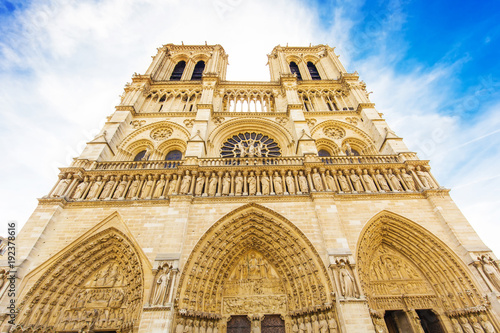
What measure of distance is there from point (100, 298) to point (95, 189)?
143 inches

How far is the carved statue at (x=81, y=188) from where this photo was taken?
27.6 ft

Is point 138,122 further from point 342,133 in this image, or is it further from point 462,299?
point 462,299

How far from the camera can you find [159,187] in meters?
8.60

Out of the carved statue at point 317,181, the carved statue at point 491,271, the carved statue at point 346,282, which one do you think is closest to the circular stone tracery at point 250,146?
the carved statue at point 317,181

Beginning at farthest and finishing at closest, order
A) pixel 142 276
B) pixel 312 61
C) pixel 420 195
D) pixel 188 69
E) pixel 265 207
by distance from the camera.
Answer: pixel 312 61 < pixel 188 69 < pixel 420 195 < pixel 265 207 < pixel 142 276

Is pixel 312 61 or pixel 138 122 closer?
pixel 138 122

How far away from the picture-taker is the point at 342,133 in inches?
488

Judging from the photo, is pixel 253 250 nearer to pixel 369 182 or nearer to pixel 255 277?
pixel 255 277

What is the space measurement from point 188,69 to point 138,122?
666cm

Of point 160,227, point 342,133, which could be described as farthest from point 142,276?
point 342,133

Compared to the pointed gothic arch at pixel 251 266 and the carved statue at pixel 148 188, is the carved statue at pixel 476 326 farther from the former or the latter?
the carved statue at pixel 148 188

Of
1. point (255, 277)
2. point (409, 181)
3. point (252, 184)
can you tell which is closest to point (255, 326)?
point (255, 277)

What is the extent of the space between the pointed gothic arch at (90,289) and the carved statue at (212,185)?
9.24 ft

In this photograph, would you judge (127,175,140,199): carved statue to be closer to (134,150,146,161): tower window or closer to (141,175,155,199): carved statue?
(141,175,155,199): carved statue
